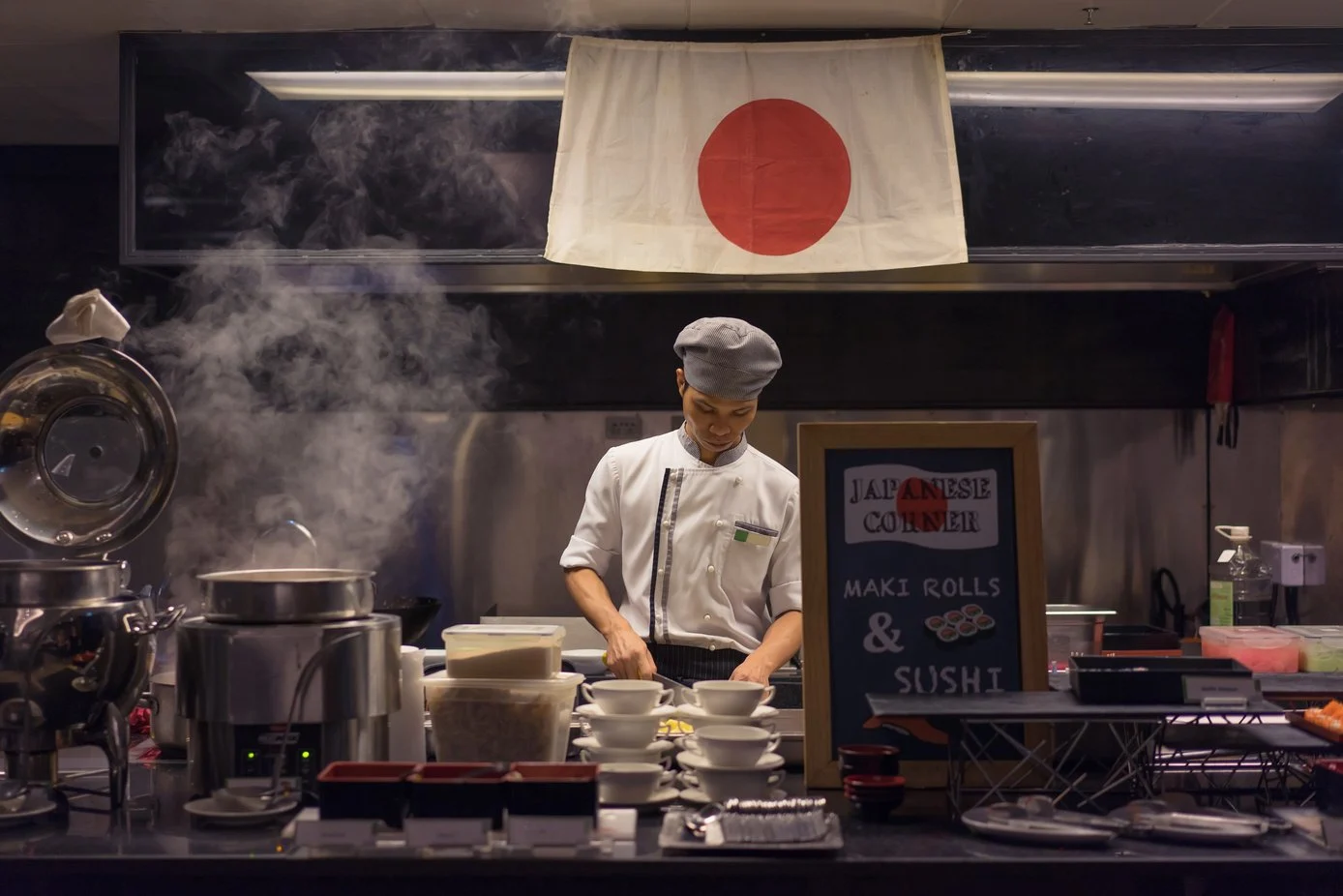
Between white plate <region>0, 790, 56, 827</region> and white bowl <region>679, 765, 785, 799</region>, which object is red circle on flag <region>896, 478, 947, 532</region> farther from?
white plate <region>0, 790, 56, 827</region>

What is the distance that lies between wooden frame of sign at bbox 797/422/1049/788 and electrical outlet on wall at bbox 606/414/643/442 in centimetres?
301

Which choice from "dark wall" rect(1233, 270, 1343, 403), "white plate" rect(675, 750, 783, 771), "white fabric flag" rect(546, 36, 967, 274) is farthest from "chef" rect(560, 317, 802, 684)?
"dark wall" rect(1233, 270, 1343, 403)

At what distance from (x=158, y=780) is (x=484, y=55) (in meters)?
2.67

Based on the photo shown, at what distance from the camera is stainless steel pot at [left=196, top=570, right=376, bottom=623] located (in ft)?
5.99

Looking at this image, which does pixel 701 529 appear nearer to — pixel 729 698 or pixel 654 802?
pixel 729 698

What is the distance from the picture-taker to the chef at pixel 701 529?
3.14 meters

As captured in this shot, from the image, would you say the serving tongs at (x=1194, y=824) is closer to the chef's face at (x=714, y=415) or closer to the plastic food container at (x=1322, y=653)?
the plastic food container at (x=1322, y=653)

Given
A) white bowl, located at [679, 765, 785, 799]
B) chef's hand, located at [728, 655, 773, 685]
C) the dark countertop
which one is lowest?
the dark countertop

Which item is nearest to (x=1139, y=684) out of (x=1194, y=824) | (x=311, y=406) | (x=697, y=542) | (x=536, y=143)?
(x=1194, y=824)

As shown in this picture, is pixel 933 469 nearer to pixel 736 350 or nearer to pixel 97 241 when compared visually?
pixel 736 350

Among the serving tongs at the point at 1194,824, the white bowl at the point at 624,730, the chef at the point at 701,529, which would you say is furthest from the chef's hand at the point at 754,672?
the serving tongs at the point at 1194,824

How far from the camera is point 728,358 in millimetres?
3061

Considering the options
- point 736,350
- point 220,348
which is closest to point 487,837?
point 736,350

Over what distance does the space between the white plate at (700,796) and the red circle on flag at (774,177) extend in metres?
2.22
